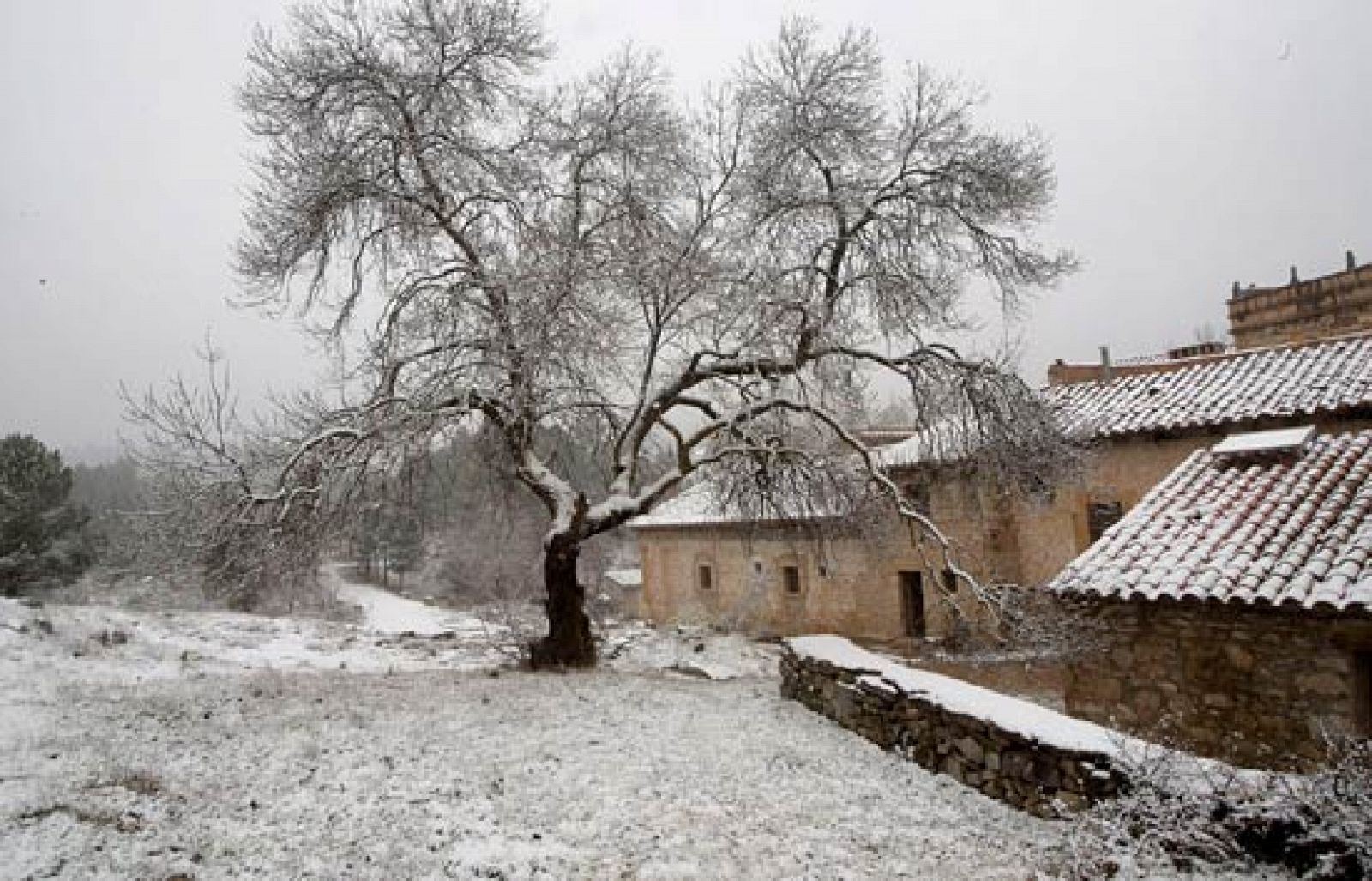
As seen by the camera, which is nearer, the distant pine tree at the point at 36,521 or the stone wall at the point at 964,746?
the stone wall at the point at 964,746

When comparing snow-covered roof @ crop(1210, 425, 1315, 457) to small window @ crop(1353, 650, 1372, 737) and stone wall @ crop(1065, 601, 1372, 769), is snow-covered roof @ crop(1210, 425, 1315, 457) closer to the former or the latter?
stone wall @ crop(1065, 601, 1372, 769)

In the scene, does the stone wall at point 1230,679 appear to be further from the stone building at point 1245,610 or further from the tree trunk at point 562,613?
the tree trunk at point 562,613

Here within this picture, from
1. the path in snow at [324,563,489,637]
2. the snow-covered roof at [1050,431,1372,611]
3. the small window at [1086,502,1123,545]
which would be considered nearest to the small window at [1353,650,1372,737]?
the snow-covered roof at [1050,431,1372,611]

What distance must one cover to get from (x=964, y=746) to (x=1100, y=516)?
1223cm

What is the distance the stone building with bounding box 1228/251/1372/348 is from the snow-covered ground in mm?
19105

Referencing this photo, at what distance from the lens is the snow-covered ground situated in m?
4.62

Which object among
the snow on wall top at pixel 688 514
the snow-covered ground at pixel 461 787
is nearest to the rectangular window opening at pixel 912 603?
the snow on wall top at pixel 688 514

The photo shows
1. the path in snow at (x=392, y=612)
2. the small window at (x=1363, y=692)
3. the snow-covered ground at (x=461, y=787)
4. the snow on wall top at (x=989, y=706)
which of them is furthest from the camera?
the path in snow at (x=392, y=612)

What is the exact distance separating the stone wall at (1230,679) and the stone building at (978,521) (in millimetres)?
2181

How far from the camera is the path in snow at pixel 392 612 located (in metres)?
31.3

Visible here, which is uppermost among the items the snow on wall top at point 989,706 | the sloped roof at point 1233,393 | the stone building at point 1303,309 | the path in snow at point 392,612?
the stone building at point 1303,309

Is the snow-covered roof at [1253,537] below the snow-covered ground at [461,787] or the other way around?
the other way around

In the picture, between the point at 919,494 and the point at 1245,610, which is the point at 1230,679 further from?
the point at 919,494

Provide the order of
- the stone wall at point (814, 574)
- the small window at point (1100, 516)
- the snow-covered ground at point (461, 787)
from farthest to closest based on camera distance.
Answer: the stone wall at point (814, 574), the small window at point (1100, 516), the snow-covered ground at point (461, 787)
